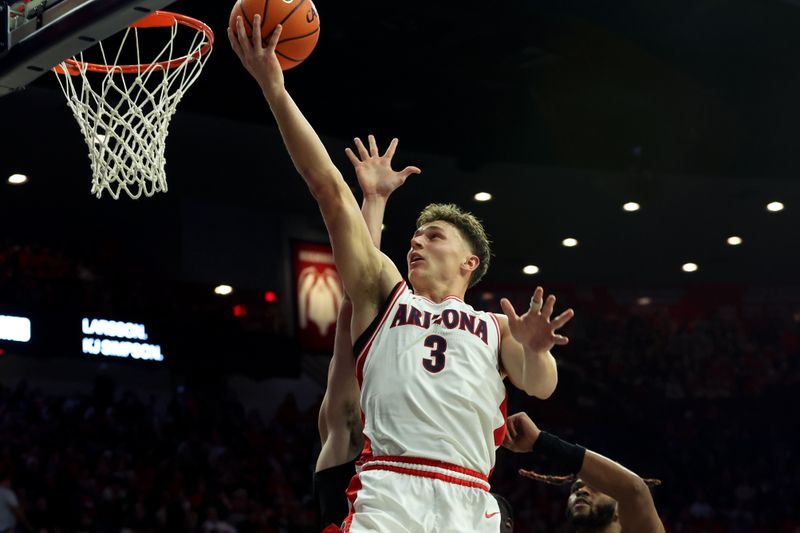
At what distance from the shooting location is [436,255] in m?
3.38

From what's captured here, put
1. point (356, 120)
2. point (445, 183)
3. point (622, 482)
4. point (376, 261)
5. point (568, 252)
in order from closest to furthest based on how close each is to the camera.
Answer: point (376, 261) → point (622, 482) → point (356, 120) → point (445, 183) → point (568, 252)

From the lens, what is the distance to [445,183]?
50.7ft

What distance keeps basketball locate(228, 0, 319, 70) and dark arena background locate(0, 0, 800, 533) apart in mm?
6121

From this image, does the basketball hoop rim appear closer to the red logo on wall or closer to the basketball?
the basketball

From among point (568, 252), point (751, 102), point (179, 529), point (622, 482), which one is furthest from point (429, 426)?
point (568, 252)

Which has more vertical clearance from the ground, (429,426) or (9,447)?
(9,447)

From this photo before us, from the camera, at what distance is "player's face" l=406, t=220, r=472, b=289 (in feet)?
11.0

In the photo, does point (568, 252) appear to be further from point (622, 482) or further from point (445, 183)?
point (622, 482)

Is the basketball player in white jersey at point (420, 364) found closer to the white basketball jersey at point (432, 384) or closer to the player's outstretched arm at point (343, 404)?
the white basketball jersey at point (432, 384)

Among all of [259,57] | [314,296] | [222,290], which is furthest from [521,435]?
[314,296]

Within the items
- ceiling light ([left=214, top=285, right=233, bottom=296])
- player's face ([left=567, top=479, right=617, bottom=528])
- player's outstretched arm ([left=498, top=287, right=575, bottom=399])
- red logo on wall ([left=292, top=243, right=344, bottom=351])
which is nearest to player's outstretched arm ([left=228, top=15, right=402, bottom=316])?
player's outstretched arm ([left=498, top=287, right=575, bottom=399])

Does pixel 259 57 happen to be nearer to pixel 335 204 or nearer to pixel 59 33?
pixel 335 204

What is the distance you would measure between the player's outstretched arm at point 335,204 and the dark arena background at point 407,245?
6759 millimetres

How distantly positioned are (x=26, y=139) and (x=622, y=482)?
10849mm
